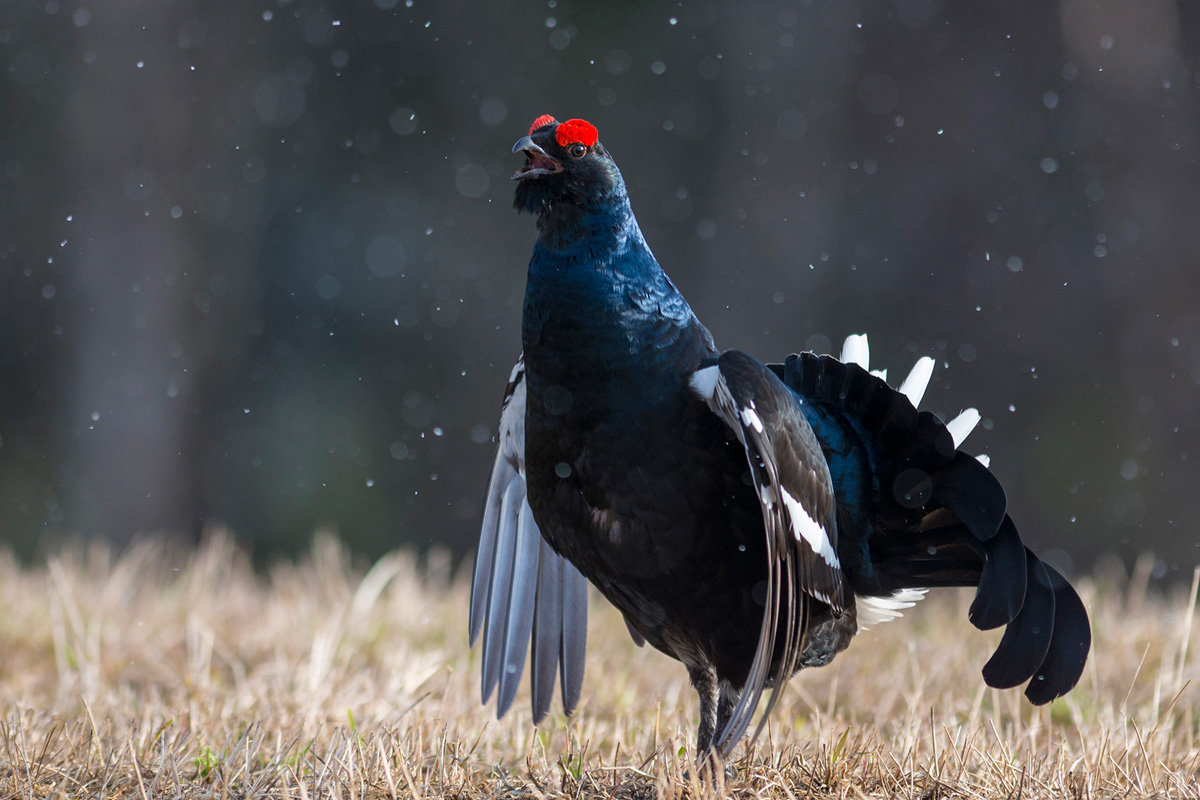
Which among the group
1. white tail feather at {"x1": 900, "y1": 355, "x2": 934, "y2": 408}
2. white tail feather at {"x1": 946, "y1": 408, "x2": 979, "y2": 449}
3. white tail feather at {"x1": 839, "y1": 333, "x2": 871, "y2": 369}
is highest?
white tail feather at {"x1": 839, "y1": 333, "x2": 871, "y2": 369}

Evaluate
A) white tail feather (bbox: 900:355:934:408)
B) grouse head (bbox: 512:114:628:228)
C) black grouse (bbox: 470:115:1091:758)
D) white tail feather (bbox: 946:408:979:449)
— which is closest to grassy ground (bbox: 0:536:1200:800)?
black grouse (bbox: 470:115:1091:758)

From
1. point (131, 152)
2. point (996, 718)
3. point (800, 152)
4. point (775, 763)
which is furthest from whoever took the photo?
point (800, 152)

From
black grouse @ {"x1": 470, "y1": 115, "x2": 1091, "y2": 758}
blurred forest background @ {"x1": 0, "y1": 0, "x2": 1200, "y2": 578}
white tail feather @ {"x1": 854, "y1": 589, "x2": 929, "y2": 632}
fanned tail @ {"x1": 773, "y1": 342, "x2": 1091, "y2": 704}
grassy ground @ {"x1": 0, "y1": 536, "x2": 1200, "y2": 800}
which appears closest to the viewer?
grassy ground @ {"x1": 0, "y1": 536, "x2": 1200, "y2": 800}

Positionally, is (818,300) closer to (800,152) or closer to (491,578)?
(800,152)

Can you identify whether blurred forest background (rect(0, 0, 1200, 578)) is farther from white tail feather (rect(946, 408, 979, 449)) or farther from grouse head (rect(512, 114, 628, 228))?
grouse head (rect(512, 114, 628, 228))

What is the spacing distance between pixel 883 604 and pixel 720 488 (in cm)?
53

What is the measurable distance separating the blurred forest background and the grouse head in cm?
421

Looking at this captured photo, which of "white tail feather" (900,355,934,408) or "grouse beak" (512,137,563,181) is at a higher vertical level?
"grouse beak" (512,137,563,181)

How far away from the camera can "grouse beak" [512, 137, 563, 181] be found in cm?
172

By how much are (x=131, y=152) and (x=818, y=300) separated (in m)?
4.24

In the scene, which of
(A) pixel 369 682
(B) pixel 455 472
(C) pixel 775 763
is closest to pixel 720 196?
(B) pixel 455 472

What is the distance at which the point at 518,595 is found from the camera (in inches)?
81.3

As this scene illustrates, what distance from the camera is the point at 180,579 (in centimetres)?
357

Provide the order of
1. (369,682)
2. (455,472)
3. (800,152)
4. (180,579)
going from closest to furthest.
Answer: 1. (369,682)
2. (180,579)
3. (800,152)
4. (455,472)
